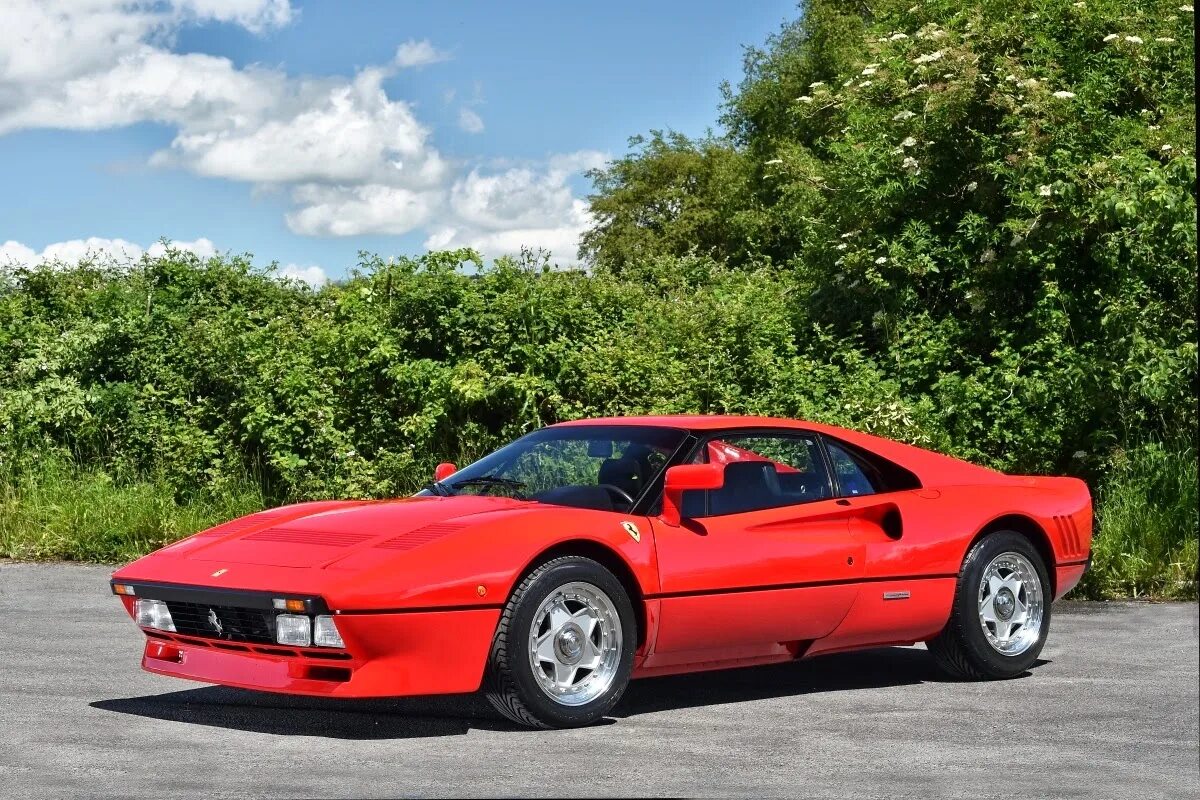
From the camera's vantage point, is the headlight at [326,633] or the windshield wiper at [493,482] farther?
the windshield wiper at [493,482]

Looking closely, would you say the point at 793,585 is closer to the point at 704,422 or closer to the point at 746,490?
the point at 746,490

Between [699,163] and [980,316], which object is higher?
[699,163]

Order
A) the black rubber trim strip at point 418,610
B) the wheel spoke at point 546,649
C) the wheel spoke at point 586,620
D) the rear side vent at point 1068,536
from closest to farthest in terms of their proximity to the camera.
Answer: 1. the black rubber trim strip at point 418,610
2. the wheel spoke at point 546,649
3. the wheel spoke at point 586,620
4. the rear side vent at point 1068,536

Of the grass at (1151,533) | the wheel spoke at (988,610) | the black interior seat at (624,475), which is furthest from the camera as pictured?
the grass at (1151,533)

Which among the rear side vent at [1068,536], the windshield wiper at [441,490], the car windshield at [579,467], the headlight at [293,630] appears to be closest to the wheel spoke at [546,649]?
the car windshield at [579,467]

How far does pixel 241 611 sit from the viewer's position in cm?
646

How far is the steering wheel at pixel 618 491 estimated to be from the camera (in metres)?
7.20

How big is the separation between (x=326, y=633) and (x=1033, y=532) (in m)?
4.21

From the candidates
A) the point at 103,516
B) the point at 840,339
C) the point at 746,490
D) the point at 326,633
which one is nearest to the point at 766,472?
the point at 746,490

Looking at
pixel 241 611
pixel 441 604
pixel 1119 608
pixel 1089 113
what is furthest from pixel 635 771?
pixel 1089 113

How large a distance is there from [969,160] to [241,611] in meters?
11.2

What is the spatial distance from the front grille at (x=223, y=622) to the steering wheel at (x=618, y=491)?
1723 mm

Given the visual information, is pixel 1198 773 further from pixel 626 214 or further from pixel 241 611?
pixel 626 214

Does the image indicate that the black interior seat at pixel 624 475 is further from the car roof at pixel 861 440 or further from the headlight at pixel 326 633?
the headlight at pixel 326 633
